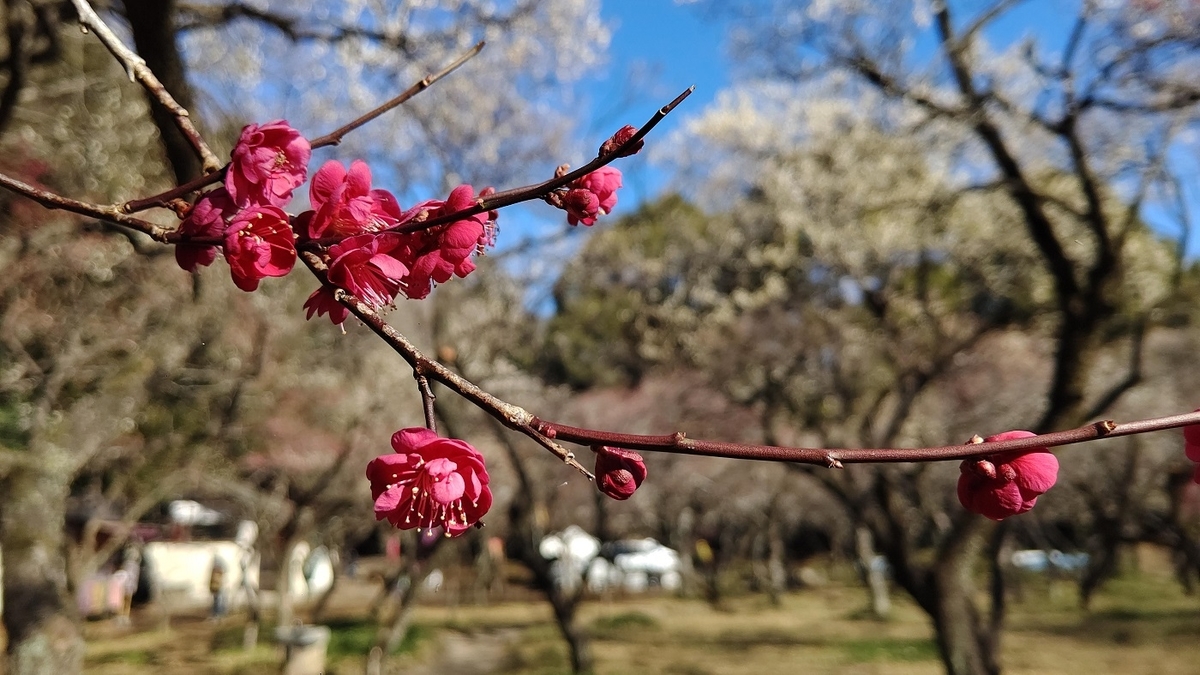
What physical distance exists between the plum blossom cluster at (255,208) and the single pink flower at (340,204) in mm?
22

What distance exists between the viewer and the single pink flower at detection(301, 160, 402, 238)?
71cm

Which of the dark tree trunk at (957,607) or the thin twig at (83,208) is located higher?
the thin twig at (83,208)

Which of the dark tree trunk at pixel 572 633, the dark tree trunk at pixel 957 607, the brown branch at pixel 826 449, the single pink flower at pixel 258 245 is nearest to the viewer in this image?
the brown branch at pixel 826 449

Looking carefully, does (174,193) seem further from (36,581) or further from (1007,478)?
(36,581)

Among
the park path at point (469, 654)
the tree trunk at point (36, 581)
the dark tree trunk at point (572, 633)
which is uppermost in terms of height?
the tree trunk at point (36, 581)

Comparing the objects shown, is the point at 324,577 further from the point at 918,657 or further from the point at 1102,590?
the point at 1102,590

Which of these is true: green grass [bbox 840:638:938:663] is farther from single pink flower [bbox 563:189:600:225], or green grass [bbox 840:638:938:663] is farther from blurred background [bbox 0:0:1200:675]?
single pink flower [bbox 563:189:600:225]

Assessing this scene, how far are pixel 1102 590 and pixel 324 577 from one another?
15.8m

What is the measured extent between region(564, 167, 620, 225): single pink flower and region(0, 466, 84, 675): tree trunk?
4.50 m

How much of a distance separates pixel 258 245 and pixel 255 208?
0.03m

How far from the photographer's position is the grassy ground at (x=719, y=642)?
921cm

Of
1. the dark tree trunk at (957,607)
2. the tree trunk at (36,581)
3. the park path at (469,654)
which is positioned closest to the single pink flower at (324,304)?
the tree trunk at (36,581)

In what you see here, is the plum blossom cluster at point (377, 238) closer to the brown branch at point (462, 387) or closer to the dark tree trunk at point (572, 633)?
the brown branch at point (462, 387)

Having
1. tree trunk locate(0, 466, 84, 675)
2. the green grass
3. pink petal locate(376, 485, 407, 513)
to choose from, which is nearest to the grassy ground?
the green grass
